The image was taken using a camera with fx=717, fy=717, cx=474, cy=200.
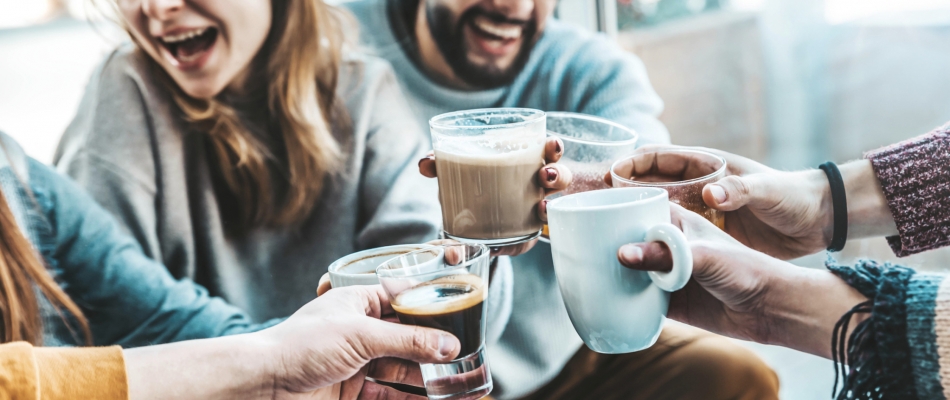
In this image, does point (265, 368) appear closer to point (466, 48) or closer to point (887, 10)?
point (466, 48)

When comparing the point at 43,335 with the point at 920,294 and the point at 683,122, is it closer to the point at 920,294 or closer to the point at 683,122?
the point at 920,294

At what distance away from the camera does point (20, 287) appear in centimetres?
104

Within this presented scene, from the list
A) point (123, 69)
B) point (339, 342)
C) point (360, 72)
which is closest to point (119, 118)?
point (123, 69)

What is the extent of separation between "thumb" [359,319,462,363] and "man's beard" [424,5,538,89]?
30.2 inches

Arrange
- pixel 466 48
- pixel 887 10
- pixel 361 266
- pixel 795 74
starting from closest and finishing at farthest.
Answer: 1. pixel 361 266
2. pixel 466 48
3. pixel 887 10
4. pixel 795 74

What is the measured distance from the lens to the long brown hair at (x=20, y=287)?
1025 millimetres

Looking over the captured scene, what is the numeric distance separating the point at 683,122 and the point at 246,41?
99cm

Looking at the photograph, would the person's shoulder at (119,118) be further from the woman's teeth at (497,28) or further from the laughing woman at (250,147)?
the woman's teeth at (497,28)

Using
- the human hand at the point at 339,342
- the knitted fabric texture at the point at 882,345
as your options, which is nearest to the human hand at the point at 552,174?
the human hand at the point at 339,342

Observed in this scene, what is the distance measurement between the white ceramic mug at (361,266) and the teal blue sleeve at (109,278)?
1.31ft

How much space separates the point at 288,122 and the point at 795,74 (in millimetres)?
1332

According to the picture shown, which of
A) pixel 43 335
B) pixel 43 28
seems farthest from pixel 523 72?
pixel 43 335

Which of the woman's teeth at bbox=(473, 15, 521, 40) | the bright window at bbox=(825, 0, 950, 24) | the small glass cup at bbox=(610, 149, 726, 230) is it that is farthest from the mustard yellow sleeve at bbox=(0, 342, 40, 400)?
the bright window at bbox=(825, 0, 950, 24)

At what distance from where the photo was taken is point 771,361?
5.76 ft
